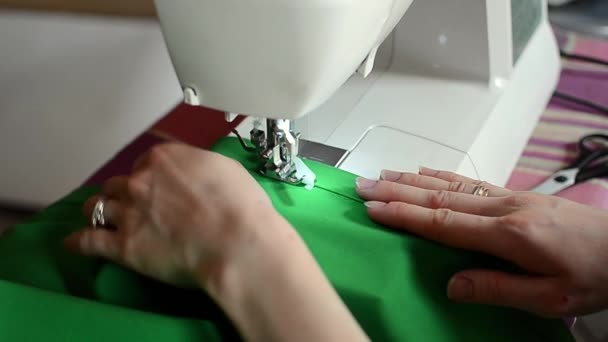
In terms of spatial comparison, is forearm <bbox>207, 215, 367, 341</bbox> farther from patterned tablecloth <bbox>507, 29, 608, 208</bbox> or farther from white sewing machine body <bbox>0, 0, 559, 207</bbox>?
patterned tablecloth <bbox>507, 29, 608, 208</bbox>

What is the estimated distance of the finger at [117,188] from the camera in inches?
22.6

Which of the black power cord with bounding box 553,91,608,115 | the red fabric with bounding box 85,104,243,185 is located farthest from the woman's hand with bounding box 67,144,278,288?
the black power cord with bounding box 553,91,608,115

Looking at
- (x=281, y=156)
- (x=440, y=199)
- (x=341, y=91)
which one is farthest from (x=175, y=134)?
(x=440, y=199)

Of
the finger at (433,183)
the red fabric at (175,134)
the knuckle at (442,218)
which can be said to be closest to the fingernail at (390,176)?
the finger at (433,183)

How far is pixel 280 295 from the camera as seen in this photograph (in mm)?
448

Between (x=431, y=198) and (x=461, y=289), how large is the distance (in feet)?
0.38

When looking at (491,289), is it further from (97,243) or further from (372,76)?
(372,76)

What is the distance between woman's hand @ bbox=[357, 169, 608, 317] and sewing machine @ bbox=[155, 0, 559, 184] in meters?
0.17

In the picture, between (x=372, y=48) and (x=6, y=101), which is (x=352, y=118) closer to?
(x=372, y=48)

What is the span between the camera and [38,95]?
4.22ft

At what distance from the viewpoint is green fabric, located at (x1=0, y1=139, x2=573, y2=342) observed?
1.63 feet

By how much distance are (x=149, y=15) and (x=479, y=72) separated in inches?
30.2

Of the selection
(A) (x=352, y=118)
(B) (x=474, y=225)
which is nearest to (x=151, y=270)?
(B) (x=474, y=225)

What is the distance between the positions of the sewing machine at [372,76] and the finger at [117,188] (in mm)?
101
